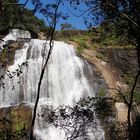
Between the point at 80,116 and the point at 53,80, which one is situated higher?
the point at 53,80

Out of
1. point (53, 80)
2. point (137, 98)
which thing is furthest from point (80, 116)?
point (53, 80)

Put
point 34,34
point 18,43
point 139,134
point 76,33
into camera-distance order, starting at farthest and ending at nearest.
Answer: point 76,33 < point 34,34 < point 18,43 < point 139,134

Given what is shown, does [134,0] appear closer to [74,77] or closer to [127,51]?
[74,77]

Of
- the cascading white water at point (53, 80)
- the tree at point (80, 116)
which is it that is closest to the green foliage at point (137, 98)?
the cascading white water at point (53, 80)

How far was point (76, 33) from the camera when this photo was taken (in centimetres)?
4872

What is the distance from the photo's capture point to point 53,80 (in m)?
33.0

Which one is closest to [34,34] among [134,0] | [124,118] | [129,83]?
[129,83]

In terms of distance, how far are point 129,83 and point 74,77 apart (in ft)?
13.6

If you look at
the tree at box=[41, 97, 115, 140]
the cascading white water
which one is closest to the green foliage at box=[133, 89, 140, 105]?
the cascading white water

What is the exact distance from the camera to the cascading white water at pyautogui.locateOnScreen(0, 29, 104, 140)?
31.1m

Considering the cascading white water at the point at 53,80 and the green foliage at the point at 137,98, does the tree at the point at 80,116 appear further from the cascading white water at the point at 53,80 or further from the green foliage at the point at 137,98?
the green foliage at the point at 137,98

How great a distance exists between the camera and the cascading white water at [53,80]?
31.1 m

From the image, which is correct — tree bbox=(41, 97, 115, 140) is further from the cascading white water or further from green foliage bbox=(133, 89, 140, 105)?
green foliage bbox=(133, 89, 140, 105)

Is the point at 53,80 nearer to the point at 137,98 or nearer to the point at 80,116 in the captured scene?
the point at 137,98
